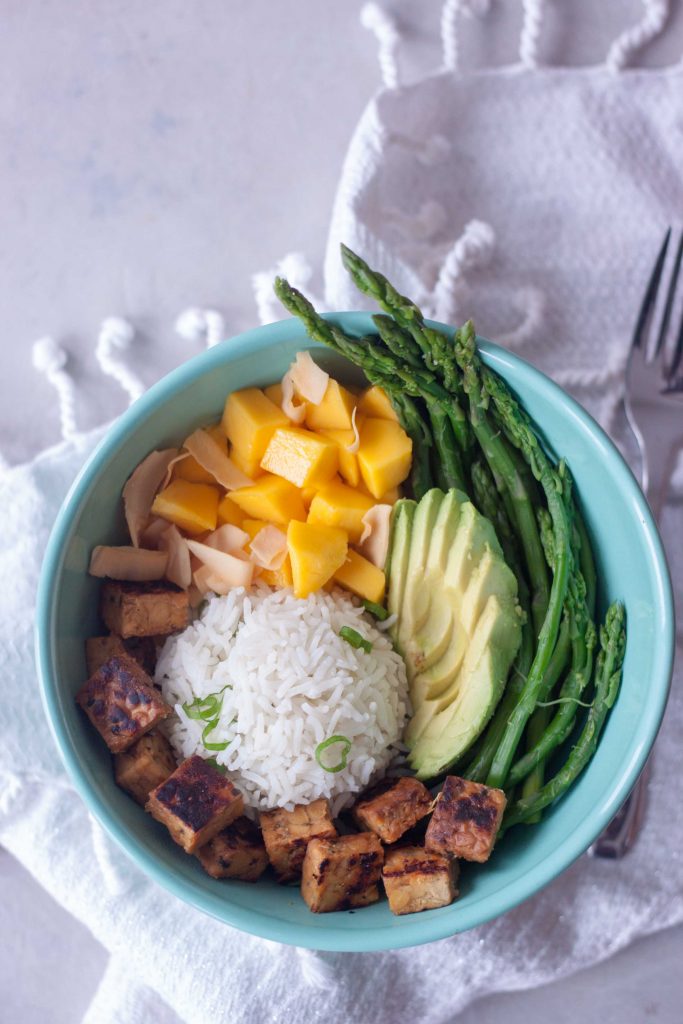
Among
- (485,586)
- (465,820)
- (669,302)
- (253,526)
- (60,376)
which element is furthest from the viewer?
(60,376)

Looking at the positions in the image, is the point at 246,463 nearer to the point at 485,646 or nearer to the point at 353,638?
the point at 353,638

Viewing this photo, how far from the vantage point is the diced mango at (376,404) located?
2.13 metres

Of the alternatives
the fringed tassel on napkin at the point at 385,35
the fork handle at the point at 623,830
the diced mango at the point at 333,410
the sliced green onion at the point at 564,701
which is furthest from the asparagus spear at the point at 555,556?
the fringed tassel on napkin at the point at 385,35

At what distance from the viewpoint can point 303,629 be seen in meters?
2.15

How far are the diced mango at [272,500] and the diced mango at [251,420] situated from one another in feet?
0.19

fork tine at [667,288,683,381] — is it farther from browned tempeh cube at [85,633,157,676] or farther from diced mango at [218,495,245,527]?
browned tempeh cube at [85,633,157,676]

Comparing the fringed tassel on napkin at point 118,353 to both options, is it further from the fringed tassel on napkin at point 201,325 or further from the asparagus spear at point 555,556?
the asparagus spear at point 555,556

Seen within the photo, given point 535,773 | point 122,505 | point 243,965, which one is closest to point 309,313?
point 122,505

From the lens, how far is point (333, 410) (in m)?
2.10

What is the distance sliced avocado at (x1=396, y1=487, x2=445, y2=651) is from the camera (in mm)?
2115

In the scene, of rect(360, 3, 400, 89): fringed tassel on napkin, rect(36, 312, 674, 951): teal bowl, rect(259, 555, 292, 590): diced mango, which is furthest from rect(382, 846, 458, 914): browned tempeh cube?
rect(360, 3, 400, 89): fringed tassel on napkin

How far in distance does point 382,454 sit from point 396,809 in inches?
28.2

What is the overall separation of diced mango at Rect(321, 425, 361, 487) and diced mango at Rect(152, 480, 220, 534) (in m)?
0.29

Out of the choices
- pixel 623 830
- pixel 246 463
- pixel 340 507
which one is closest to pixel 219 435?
pixel 246 463
